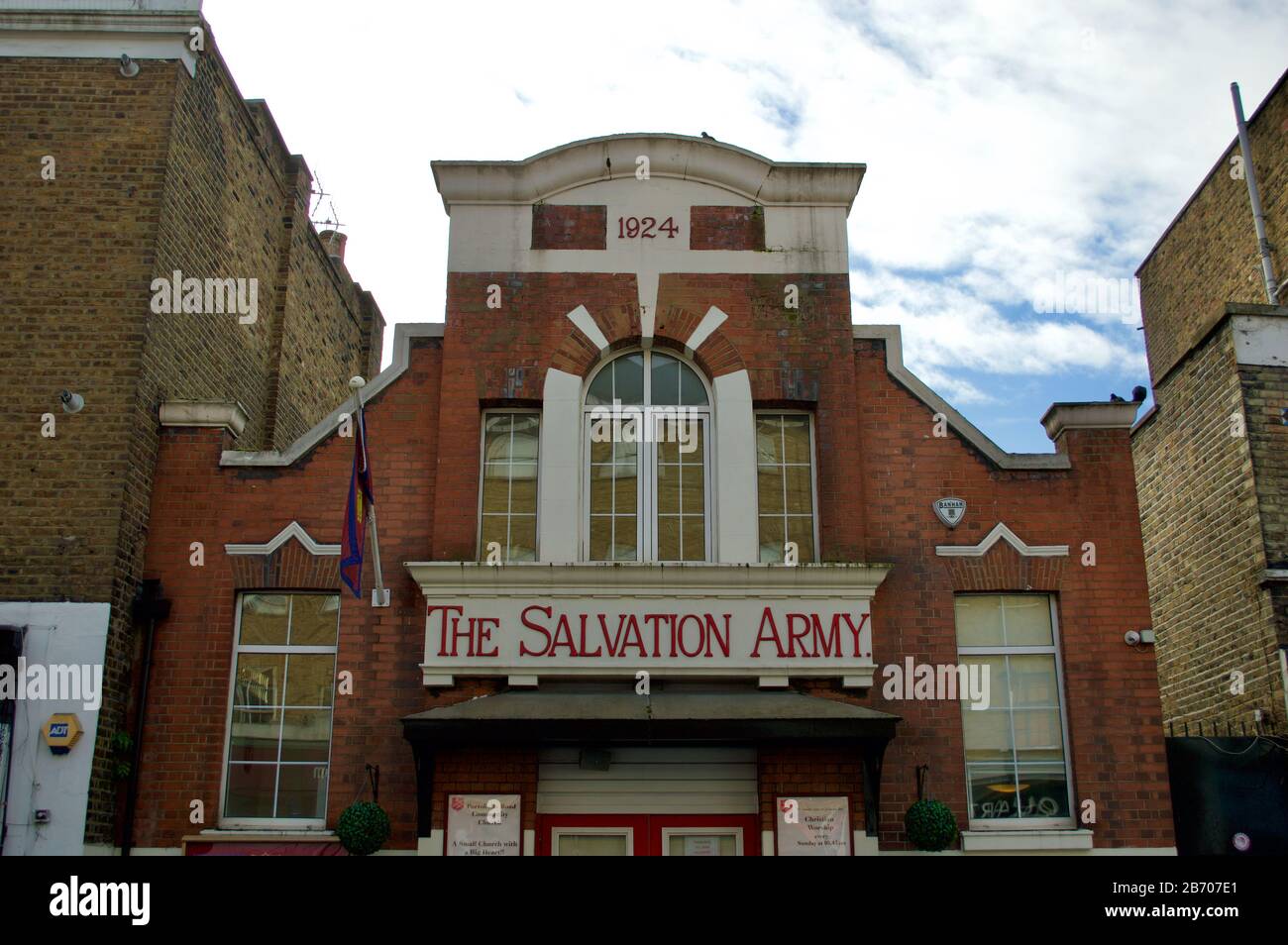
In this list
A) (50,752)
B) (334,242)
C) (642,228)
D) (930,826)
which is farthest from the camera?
(334,242)

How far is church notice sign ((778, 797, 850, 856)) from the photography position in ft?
38.9

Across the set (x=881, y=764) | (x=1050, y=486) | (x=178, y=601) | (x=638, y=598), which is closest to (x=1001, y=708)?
(x=881, y=764)

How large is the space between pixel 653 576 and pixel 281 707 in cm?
392

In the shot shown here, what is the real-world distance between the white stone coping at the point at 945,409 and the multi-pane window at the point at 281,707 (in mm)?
6365

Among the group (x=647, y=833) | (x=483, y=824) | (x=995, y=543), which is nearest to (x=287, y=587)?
(x=483, y=824)

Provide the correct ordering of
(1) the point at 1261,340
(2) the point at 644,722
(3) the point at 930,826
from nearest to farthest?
(2) the point at 644,722
(3) the point at 930,826
(1) the point at 1261,340

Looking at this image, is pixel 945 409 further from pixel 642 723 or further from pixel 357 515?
pixel 357 515

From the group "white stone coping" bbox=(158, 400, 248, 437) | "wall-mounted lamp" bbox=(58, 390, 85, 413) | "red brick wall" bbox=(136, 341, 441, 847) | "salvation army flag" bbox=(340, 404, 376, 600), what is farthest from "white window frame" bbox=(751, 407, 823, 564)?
"wall-mounted lamp" bbox=(58, 390, 85, 413)

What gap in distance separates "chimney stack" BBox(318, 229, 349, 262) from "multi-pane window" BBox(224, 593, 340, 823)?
9354 mm

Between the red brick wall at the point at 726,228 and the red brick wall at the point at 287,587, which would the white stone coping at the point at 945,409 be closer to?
the red brick wall at the point at 726,228

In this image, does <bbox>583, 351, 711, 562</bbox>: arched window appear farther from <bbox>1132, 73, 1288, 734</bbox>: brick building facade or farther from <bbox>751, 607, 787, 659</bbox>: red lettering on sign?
<bbox>1132, 73, 1288, 734</bbox>: brick building facade

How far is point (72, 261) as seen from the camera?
12867 mm

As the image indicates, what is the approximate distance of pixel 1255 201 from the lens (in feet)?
56.5

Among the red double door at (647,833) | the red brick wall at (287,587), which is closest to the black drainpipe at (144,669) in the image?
the red brick wall at (287,587)
